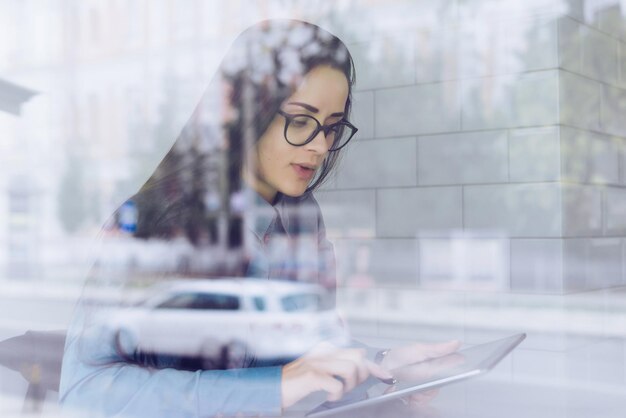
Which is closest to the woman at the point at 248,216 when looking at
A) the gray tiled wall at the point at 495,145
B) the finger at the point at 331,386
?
the finger at the point at 331,386

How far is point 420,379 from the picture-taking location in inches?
30.8

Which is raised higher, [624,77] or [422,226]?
[624,77]

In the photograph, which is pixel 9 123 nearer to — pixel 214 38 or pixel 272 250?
pixel 214 38

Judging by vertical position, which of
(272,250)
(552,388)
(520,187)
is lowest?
(552,388)

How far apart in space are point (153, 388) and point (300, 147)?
16.2 inches

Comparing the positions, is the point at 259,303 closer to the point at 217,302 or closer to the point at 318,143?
the point at 217,302

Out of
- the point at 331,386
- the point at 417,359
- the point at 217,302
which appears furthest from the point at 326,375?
the point at 217,302

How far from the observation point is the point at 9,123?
5.60 feet

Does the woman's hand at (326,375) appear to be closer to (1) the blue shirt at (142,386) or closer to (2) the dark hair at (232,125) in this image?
(1) the blue shirt at (142,386)

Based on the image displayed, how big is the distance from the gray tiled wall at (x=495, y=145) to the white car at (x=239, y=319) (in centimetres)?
17

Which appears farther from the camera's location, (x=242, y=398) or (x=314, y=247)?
(x=314, y=247)

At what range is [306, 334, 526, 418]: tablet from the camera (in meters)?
0.73

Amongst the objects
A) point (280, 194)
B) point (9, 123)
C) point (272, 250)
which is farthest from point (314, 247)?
point (9, 123)

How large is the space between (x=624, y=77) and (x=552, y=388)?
48 cm
